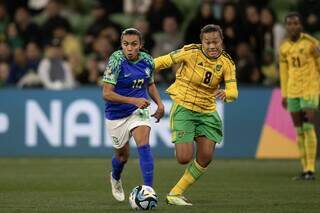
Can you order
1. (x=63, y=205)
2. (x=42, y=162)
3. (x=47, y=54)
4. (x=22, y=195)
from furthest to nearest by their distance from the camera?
(x=47, y=54) < (x=42, y=162) < (x=22, y=195) < (x=63, y=205)

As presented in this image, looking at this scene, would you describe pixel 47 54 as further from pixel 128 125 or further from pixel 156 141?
pixel 128 125

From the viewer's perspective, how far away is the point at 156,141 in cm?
1995

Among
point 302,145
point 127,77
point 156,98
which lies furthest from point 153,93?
point 302,145

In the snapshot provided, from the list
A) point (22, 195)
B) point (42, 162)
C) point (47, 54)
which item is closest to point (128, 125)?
point (22, 195)

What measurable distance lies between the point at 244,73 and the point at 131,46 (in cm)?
964

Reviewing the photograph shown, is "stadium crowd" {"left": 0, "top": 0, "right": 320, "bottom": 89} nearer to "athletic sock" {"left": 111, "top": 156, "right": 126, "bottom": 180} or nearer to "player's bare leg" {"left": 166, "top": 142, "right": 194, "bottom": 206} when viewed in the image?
"athletic sock" {"left": 111, "top": 156, "right": 126, "bottom": 180}

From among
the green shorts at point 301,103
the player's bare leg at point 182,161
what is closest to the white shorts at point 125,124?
the player's bare leg at point 182,161

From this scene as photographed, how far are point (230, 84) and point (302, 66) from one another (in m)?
4.41

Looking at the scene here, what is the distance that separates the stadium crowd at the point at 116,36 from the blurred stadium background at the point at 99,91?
0.02 meters

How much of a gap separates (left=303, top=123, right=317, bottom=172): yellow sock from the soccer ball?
5.32 metres

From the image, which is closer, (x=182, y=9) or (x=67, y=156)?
(x=67, y=156)

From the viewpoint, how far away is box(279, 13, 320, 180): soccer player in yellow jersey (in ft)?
51.4

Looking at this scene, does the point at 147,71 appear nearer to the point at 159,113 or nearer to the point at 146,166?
the point at 159,113

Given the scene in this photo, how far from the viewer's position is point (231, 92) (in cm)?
1145
